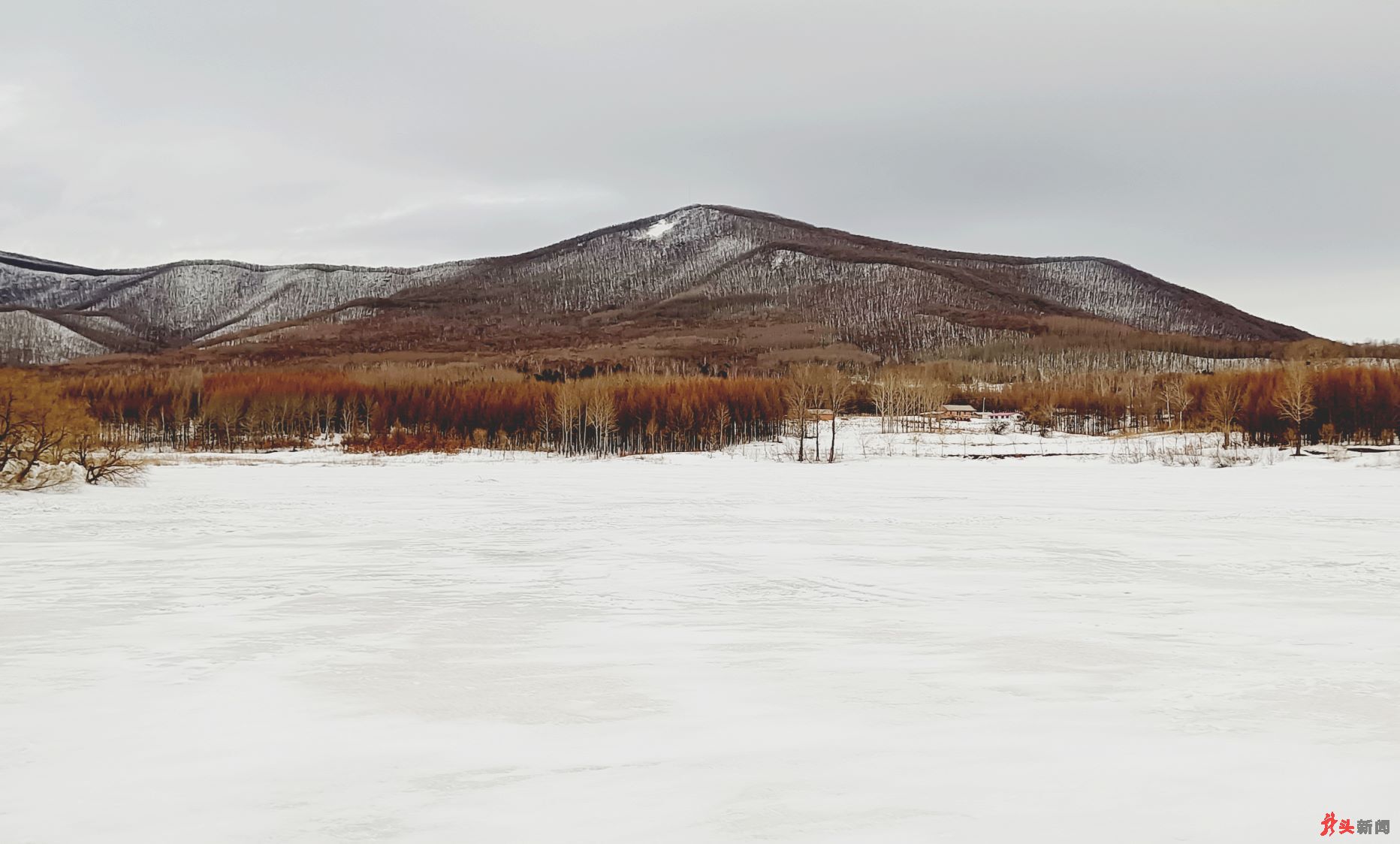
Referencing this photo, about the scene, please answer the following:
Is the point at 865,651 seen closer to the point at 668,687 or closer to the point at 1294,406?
the point at 668,687

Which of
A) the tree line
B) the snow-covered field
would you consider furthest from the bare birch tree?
the snow-covered field

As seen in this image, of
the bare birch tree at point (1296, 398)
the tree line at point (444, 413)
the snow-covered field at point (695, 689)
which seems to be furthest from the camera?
the tree line at point (444, 413)

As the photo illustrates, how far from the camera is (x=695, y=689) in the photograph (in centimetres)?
781

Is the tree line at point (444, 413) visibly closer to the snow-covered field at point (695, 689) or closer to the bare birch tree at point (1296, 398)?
the bare birch tree at point (1296, 398)

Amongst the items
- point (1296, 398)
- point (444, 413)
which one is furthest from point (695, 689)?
point (444, 413)

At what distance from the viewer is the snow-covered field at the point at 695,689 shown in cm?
524

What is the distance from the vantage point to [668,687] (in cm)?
783

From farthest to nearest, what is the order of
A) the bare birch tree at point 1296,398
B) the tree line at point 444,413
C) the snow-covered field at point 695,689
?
1. the tree line at point 444,413
2. the bare birch tree at point 1296,398
3. the snow-covered field at point 695,689

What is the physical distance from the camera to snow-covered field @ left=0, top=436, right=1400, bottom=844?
5.24 meters

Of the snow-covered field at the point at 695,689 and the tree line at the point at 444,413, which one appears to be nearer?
the snow-covered field at the point at 695,689

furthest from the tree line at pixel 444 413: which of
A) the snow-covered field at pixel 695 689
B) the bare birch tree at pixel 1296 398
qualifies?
the snow-covered field at pixel 695 689

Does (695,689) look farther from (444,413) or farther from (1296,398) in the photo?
(444,413)

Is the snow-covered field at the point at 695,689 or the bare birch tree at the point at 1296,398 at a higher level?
the bare birch tree at the point at 1296,398

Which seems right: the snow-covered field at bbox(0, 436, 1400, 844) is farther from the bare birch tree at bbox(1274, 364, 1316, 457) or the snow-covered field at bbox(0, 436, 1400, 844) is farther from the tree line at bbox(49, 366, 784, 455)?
the tree line at bbox(49, 366, 784, 455)
